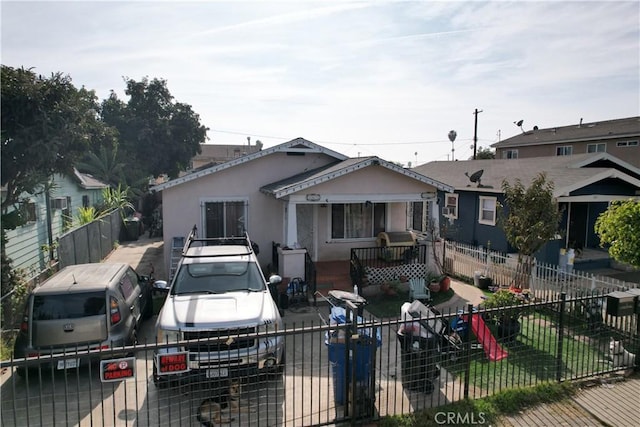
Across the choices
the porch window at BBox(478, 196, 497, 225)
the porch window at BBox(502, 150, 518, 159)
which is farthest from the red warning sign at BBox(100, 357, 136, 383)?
the porch window at BBox(502, 150, 518, 159)

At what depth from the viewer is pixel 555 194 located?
1417cm

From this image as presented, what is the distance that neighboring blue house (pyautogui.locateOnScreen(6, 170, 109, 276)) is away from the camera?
1222cm

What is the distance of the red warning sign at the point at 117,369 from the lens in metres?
4.26

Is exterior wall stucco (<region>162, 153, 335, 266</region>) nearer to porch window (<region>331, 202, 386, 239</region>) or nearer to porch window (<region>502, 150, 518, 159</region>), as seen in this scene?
porch window (<region>331, 202, 386, 239</region>)

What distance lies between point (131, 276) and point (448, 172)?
1794cm

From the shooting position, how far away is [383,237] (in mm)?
14289

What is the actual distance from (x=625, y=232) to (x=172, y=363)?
9.23 meters

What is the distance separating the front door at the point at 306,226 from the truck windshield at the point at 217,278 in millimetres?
6096

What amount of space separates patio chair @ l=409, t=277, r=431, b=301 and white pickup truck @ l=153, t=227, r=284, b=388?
4365 mm

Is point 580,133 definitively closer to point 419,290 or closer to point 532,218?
point 532,218

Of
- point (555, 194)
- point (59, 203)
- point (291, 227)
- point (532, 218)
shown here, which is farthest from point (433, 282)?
point (59, 203)

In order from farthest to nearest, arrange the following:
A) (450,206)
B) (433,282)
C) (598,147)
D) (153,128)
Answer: (153,128) → (598,147) → (450,206) → (433,282)

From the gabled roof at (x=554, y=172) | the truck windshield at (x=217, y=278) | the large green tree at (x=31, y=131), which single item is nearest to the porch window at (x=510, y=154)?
the gabled roof at (x=554, y=172)

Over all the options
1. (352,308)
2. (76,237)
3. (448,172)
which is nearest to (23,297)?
(76,237)
